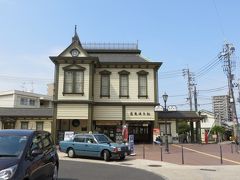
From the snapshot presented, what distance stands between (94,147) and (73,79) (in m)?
15.7

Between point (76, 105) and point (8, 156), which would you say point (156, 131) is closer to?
point (76, 105)

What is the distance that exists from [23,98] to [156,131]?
48047 millimetres

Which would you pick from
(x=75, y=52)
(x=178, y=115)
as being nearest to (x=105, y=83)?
(x=75, y=52)

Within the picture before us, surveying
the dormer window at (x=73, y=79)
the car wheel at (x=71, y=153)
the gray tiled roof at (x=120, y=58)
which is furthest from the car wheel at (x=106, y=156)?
the gray tiled roof at (x=120, y=58)

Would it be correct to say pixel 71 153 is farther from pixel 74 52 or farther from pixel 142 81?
pixel 142 81

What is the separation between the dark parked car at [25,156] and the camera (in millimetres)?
6863

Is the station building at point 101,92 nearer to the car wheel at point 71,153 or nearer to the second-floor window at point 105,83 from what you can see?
the second-floor window at point 105,83

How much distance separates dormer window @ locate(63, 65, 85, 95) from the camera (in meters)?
35.7

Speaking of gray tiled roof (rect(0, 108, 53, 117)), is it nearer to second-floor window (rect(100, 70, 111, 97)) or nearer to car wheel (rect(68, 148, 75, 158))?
second-floor window (rect(100, 70, 111, 97))

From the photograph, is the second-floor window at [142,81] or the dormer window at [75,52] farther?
the second-floor window at [142,81]

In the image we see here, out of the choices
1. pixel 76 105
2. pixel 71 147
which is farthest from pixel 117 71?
pixel 71 147

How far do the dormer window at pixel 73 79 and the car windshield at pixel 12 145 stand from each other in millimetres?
27462

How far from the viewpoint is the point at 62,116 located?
3516 centimetres

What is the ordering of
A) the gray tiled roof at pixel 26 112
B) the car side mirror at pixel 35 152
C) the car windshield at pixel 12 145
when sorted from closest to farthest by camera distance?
1. the car windshield at pixel 12 145
2. the car side mirror at pixel 35 152
3. the gray tiled roof at pixel 26 112
